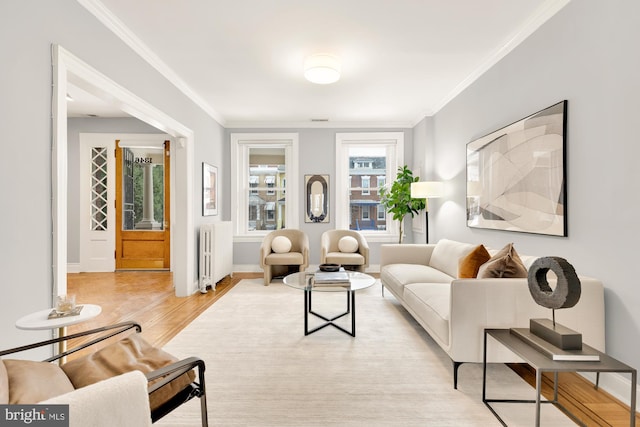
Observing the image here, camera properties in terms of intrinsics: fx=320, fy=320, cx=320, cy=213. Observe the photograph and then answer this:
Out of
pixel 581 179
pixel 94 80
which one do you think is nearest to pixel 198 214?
pixel 94 80

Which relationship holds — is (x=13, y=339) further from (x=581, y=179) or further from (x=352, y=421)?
(x=581, y=179)

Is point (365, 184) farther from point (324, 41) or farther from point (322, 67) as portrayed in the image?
point (324, 41)

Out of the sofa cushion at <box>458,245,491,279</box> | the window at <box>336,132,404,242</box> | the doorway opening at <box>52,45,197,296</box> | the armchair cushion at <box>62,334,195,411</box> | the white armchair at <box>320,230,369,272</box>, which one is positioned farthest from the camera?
the window at <box>336,132,404,242</box>

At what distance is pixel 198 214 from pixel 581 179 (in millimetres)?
4282

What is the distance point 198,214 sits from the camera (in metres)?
4.60

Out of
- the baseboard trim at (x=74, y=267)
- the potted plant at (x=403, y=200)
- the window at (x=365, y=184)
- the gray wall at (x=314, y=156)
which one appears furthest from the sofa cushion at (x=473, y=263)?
the baseboard trim at (x=74, y=267)

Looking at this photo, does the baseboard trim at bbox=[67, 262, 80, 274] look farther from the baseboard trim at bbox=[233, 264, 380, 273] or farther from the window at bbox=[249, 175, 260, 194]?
the window at bbox=[249, 175, 260, 194]

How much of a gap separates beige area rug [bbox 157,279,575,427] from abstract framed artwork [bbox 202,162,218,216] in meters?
2.04

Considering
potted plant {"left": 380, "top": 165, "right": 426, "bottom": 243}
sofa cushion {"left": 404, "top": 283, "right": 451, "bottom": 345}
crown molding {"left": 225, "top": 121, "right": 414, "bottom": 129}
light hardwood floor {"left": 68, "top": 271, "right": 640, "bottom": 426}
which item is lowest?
light hardwood floor {"left": 68, "top": 271, "right": 640, "bottom": 426}

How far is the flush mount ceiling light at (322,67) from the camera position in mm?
3162

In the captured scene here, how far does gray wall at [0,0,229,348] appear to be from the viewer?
1.73 metres

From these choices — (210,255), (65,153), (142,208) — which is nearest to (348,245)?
(210,255)

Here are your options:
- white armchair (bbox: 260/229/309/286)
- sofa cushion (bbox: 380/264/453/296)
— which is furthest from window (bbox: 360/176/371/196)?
sofa cushion (bbox: 380/264/453/296)

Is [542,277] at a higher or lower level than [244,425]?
higher
